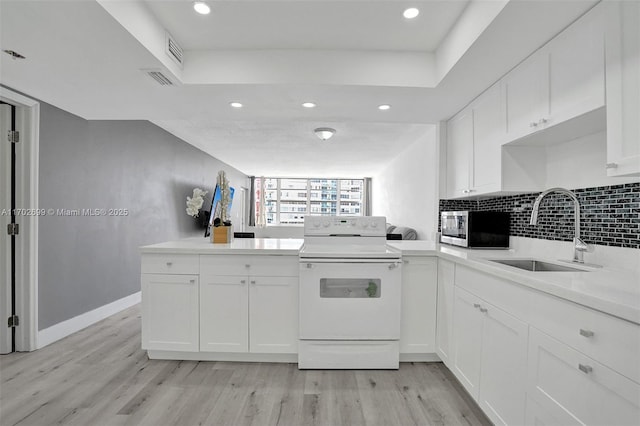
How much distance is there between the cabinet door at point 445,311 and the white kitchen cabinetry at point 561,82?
102cm

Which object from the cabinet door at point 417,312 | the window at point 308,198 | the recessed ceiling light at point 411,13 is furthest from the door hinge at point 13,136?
the window at point 308,198

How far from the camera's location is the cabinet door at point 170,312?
2348 mm

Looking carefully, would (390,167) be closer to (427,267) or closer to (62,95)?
(427,267)

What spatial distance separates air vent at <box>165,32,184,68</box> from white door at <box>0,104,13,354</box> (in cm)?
166

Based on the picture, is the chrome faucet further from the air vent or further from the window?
the window

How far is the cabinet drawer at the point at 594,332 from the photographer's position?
0.88 metres

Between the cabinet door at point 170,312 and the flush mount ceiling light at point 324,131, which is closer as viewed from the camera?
the cabinet door at point 170,312

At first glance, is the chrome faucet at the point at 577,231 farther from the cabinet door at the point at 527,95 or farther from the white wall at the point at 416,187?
the white wall at the point at 416,187

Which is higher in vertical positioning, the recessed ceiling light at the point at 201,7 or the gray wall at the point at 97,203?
the recessed ceiling light at the point at 201,7

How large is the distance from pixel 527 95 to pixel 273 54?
1777 mm

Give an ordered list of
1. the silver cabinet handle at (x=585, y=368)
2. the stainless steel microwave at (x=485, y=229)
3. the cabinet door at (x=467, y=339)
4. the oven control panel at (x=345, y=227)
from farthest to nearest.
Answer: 1. the oven control panel at (x=345, y=227)
2. the stainless steel microwave at (x=485, y=229)
3. the cabinet door at (x=467, y=339)
4. the silver cabinet handle at (x=585, y=368)

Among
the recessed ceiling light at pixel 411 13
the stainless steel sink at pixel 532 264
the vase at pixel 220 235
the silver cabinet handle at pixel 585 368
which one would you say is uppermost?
the recessed ceiling light at pixel 411 13

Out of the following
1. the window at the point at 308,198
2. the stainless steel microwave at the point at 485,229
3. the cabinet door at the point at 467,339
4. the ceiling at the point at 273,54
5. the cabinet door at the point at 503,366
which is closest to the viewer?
the cabinet door at the point at 503,366

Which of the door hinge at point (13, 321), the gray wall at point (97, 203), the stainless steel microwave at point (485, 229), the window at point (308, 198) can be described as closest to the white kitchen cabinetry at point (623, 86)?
the stainless steel microwave at point (485, 229)
